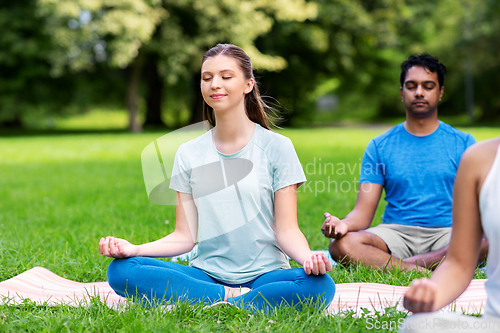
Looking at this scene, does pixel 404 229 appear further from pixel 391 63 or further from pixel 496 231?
pixel 391 63

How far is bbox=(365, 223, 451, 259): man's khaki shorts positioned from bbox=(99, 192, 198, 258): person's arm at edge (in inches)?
63.3

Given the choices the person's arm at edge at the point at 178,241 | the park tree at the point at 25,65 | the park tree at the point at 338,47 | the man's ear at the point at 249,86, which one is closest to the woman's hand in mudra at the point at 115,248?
the person's arm at edge at the point at 178,241

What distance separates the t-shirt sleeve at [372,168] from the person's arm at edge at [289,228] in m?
1.33

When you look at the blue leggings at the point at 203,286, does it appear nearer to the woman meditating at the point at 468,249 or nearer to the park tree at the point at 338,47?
the woman meditating at the point at 468,249

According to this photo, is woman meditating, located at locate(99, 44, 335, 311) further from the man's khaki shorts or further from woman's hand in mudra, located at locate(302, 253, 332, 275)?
the man's khaki shorts

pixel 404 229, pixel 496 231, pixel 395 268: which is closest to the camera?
pixel 496 231

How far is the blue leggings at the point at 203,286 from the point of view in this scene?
2.69 meters

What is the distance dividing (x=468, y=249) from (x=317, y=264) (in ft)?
2.97

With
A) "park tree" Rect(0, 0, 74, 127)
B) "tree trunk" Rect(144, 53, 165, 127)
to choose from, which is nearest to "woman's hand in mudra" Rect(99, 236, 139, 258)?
"park tree" Rect(0, 0, 74, 127)

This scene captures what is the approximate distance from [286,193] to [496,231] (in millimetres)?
1406

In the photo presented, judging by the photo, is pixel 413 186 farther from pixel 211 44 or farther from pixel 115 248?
pixel 211 44

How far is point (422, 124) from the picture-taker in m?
3.97

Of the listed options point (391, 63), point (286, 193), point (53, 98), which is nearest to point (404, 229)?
point (286, 193)

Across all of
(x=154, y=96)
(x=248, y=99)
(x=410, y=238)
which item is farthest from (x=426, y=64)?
(x=154, y=96)
